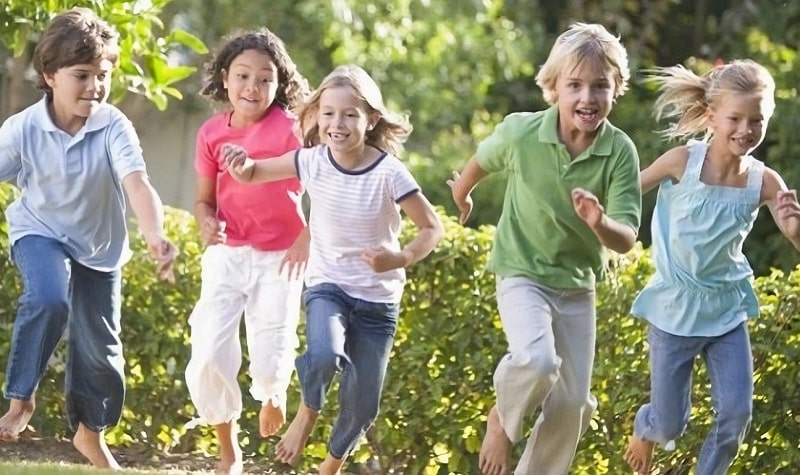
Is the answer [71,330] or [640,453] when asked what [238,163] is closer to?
[71,330]

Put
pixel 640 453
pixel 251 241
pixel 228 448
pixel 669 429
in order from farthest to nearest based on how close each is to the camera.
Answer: pixel 228 448, pixel 251 241, pixel 640 453, pixel 669 429

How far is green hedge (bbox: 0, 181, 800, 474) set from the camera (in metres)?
7.68

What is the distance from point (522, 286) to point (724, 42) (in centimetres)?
1013

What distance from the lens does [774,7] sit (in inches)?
612

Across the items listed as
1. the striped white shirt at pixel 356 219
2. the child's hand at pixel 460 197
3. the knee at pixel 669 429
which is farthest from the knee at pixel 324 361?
the knee at pixel 669 429

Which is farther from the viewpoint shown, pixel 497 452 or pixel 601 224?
pixel 497 452

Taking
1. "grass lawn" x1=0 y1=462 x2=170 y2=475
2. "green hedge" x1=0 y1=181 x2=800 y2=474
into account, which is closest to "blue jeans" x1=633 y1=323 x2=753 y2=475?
"green hedge" x1=0 y1=181 x2=800 y2=474

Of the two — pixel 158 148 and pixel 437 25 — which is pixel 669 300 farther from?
pixel 158 148

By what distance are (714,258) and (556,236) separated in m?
0.66

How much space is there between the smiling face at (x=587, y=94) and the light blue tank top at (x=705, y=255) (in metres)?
0.55

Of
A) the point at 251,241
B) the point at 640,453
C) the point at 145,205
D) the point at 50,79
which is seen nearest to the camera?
the point at 145,205

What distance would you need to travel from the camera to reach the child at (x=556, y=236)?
6453mm

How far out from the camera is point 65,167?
6738 millimetres

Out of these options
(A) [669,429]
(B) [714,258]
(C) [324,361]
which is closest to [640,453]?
(A) [669,429]
